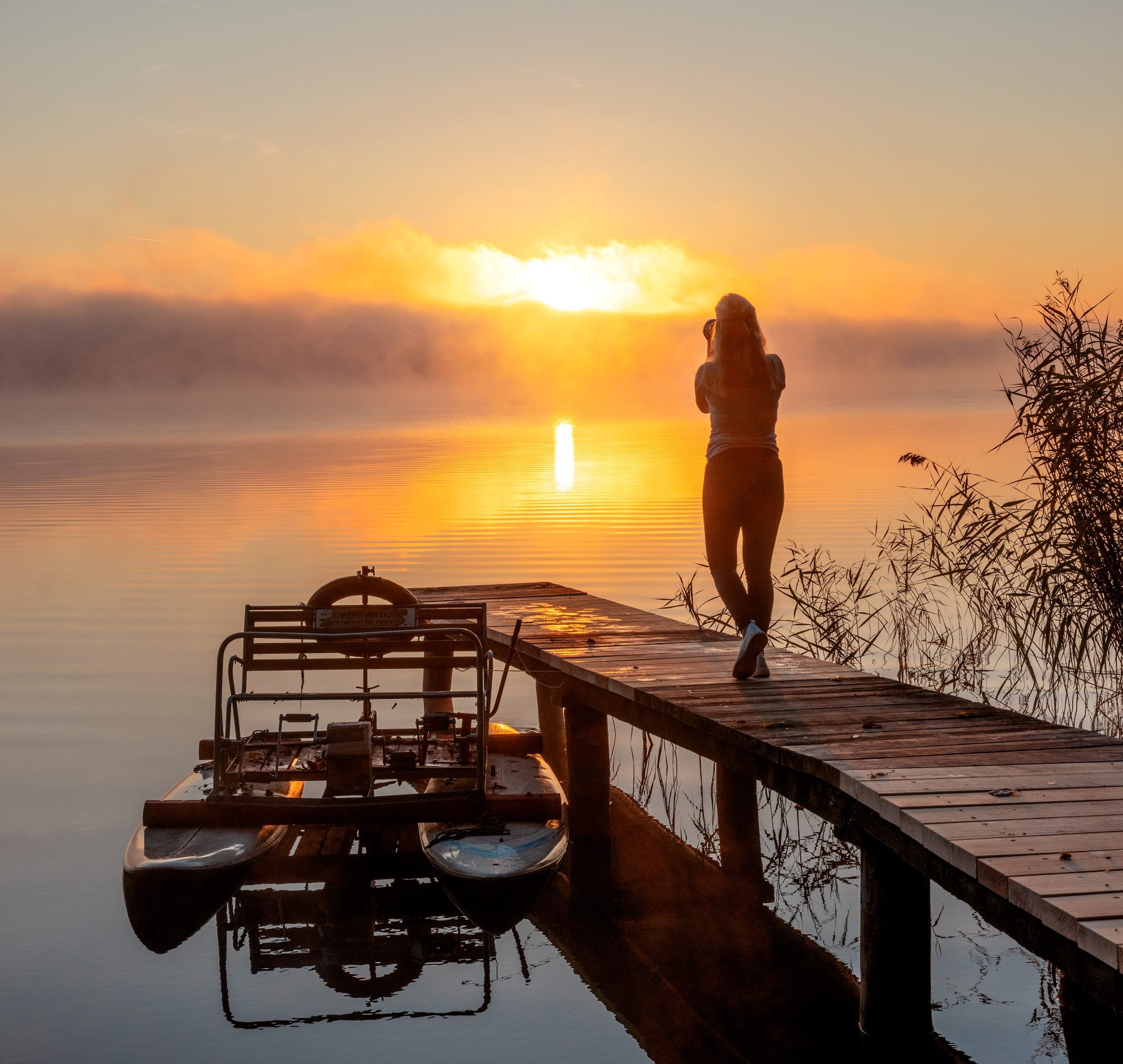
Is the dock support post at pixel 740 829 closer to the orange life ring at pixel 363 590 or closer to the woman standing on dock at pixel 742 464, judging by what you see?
the woman standing on dock at pixel 742 464

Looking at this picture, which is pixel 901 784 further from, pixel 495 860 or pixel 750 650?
pixel 495 860

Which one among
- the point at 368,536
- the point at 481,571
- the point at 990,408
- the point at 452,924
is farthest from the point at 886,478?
the point at 990,408

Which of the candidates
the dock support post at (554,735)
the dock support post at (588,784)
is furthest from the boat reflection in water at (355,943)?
the dock support post at (554,735)

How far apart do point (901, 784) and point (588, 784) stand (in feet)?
14.3

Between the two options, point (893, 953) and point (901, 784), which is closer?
point (901, 784)

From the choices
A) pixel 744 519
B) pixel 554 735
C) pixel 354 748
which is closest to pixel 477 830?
pixel 354 748

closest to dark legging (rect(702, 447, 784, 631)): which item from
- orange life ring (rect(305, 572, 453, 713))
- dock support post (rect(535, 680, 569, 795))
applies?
orange life ring (rect(305, 572, 453, 713))

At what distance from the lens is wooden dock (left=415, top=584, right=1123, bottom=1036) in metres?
4.47

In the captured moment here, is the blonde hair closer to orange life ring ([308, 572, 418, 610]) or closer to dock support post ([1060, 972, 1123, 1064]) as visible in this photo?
orange life ring ([308, 572, 418, 610])

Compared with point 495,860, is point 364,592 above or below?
above

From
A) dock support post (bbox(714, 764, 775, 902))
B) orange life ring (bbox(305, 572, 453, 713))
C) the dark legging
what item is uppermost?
the dark legging

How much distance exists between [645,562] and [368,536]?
745 cm

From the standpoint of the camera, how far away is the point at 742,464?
7711 millimetres

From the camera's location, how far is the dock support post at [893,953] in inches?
229
